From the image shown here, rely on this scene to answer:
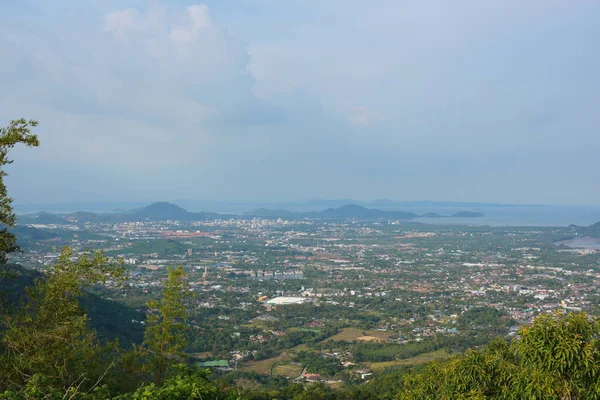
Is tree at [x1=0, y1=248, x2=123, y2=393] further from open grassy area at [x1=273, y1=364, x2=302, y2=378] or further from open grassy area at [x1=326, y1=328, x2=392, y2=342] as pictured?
open grassy area at [x1=326, y1=328, x2=392, y2=342]

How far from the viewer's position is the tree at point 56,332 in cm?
495

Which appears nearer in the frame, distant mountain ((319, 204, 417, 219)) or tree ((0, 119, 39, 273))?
tree ((0, 119, 39, 273))

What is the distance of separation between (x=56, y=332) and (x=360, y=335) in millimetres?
22219

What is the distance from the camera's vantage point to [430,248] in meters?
62.8

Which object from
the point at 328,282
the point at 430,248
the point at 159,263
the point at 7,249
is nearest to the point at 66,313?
the point at 7,249

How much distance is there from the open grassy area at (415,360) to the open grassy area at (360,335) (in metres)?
3.44

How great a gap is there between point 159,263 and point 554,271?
42.1m

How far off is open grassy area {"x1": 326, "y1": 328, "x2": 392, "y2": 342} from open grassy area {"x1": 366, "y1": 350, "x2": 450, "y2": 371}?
344cm

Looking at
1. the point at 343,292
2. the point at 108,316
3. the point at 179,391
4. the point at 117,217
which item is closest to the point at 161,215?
the point at 117,217

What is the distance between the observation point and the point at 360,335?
2542 centimetres

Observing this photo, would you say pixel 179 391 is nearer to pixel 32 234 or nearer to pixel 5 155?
pixel 5 155

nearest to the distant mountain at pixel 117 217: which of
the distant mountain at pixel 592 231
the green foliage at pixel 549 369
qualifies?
the distant mountain at pixel 592 231

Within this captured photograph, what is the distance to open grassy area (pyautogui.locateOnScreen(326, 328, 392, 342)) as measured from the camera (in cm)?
2450

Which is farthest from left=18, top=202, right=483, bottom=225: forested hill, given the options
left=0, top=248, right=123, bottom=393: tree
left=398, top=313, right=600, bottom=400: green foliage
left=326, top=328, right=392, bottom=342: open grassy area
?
left=398, top=313, right=600, bottom=400: green foliage
